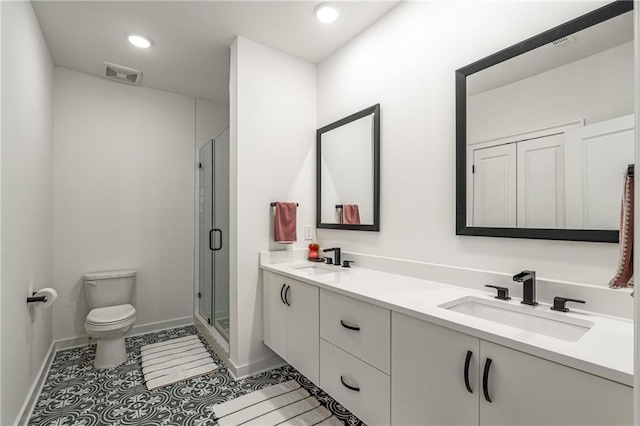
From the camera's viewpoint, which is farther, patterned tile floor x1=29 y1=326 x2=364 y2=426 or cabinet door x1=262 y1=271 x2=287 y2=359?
cabinet door x1=262 y1=271 x2=287 y2=359

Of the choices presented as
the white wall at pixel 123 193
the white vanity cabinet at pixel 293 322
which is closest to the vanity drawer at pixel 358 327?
the white vanity cabinet at pixel 293 322

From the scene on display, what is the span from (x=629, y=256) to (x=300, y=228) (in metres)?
1.95

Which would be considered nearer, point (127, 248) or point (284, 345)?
point (284, 345)

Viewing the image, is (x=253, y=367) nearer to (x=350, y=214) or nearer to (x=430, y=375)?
(x=350, y=214)

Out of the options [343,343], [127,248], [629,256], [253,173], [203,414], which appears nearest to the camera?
[629,256]

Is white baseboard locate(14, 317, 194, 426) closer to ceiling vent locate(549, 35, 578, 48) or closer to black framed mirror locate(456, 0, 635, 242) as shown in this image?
black framed mirror locate(456, 0, 635, 242)

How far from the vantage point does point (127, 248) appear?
9.95ft

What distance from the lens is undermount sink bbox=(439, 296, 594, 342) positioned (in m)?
1.13

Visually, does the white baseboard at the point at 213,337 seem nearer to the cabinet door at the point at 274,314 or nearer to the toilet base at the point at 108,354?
the cabinet door at the point at 274,314

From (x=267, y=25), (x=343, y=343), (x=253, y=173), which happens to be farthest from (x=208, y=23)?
(x=343, y=343)

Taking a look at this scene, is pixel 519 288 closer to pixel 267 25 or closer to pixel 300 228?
pixel 300 228

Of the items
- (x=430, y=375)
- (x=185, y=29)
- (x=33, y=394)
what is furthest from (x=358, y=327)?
(x=185, y=29)

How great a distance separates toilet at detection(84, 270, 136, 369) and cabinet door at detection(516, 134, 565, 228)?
9.21ft

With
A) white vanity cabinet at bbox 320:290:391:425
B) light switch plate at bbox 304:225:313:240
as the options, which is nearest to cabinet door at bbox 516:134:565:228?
white vanity cabinet at bbox 320:290:391:425
